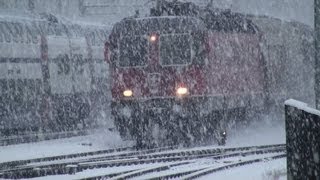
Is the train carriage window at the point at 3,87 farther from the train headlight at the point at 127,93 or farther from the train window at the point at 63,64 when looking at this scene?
the train headlight at the point at 127,93

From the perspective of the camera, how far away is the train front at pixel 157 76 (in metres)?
12.6

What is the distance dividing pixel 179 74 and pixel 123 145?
7.35 feet

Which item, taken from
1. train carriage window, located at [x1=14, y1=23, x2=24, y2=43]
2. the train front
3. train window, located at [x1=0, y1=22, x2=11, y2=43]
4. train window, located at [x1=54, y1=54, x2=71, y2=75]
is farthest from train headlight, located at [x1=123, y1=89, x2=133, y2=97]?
train window, located at [x1=54, y1=54, x2=71, y2=75]

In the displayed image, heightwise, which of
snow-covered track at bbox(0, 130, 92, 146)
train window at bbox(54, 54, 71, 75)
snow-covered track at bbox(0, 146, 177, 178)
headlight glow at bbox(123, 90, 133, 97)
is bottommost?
snow-covered track at bbox(0, 146, 177, 178)

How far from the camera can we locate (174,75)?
12617mm

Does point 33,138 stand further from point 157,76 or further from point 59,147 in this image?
point 157,76

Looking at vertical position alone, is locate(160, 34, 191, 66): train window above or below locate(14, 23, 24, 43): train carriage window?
below

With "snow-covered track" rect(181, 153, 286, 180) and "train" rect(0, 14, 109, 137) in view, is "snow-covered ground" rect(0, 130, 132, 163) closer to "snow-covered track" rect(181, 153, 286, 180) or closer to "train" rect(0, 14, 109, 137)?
"train" rect(0, 14, 109, 137)

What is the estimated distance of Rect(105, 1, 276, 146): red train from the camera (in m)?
12.6

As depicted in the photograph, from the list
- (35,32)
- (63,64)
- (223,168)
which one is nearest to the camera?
(223,168)

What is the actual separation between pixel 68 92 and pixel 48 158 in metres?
6.53

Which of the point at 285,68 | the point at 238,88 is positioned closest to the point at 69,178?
the point at 238,88

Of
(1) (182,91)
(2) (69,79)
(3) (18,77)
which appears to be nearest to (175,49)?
(1) (182,91)

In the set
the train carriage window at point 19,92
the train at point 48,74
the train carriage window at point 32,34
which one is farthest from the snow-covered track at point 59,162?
the train carriage window at point 32,34
